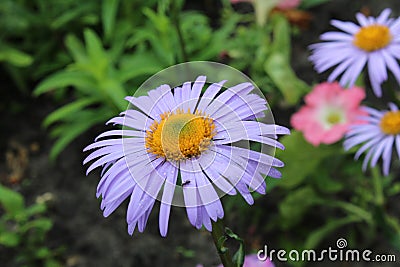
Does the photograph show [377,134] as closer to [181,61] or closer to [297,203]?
[297,203]

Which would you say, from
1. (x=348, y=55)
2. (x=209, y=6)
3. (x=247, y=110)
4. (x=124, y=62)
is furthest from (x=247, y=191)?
(x=209, y=6)

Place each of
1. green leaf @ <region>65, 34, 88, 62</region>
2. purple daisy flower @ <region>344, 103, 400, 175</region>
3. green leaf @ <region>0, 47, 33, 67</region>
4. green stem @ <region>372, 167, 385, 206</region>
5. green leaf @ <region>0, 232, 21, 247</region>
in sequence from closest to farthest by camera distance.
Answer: purple daisy flower @ <region>344, 103, 400, 175</region> → green leaf @ <region>0, 232, 21, 247</region> → green stem @ <region>372, 167, 385, 206</region> → green leaf @ <region>65, 34, 88, 62</region> → green leaf @ <region>0, 47, 33, 67</region>

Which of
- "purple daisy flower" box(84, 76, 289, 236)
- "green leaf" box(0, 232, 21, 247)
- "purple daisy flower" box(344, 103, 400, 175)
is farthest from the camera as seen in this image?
"green leaf" box(0, 232, 21, 247)

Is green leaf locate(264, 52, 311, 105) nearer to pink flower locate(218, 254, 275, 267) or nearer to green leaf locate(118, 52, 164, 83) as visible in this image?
green leaf locate(118, 52, 164, 83)

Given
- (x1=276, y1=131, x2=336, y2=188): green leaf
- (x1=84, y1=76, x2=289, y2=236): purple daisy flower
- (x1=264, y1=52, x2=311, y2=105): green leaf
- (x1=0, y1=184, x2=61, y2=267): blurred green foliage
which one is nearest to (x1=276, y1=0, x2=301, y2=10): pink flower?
(x1=264, y1=52, x2=311, y2=105): green leaf

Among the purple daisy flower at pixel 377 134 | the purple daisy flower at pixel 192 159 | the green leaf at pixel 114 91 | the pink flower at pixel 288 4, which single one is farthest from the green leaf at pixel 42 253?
the pink flower at pixel 288 4

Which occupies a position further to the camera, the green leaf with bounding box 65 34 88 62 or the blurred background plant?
the green leaf with bounding box 65 34 88 62

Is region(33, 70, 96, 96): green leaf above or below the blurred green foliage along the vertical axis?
above

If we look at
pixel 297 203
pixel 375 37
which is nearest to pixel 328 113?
pixel 297 203
